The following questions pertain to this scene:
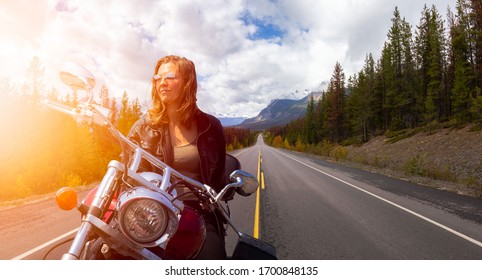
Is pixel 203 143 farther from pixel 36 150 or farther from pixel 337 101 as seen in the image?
pixel 337 101

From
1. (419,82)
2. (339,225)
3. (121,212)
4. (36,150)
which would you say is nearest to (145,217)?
(121,212)

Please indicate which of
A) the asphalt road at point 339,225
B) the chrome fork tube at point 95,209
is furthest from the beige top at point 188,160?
the asphalt road at point 339,225

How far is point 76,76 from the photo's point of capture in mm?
1035

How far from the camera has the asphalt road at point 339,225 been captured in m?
4.14

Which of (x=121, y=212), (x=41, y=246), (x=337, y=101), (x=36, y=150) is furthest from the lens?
(x=337, y=101)

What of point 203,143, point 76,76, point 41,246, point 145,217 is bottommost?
point 41,246

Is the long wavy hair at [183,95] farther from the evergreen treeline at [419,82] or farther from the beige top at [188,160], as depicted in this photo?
the evergreen treeline at [419,82]

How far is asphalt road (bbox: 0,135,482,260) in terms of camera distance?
4.14 m

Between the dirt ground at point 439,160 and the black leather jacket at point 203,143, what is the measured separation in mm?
10765

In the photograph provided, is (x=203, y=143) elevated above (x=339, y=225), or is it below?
above

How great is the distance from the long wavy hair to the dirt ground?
36.6 ft

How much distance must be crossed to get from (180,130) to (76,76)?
3.66 feet

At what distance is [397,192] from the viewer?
30.5ft
